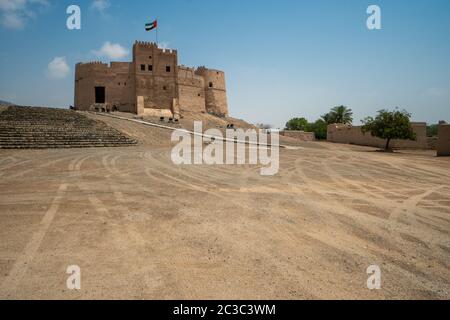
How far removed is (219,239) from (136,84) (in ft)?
128

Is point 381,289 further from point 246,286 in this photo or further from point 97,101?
point 97,101

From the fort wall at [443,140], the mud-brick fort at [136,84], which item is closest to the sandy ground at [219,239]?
the fort wall at [443,140]

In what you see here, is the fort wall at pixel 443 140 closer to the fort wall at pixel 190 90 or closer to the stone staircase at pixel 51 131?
the stone staircase at pixel 51 131

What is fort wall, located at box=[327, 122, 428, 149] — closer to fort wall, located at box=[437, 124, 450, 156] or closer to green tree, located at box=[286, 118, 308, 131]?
fort wall, located at box=[437, 124, 450, 156]

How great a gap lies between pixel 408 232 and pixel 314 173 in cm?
628

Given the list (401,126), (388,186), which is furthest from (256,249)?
(401,126)

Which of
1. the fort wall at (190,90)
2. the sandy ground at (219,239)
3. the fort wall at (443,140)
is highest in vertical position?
the fort wall at (190,90)

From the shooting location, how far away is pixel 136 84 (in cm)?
3931

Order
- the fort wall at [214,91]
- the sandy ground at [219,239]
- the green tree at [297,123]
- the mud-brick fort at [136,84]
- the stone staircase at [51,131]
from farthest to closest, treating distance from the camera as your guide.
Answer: the green tree at [297,123] → the fort wall at [214,91] → the mud-brick fort at [136,84] → the stone staircase at [51,131] → the sandy ground at [219,239]

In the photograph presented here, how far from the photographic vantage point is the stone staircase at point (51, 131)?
1677cm

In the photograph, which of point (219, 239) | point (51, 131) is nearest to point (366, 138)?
point (51, 131)

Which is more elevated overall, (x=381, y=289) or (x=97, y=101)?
(x=97, y=101)

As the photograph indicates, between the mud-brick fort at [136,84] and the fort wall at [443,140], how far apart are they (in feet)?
96.5
